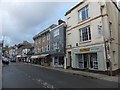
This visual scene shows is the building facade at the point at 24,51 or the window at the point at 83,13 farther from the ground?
the window at the point at 83,13

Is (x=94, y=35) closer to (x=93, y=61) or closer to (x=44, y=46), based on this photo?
(x=93, y=61)

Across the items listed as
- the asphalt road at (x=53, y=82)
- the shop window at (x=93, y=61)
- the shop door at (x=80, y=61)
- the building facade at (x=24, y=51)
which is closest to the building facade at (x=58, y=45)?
the shop door at (x=80, y=61)

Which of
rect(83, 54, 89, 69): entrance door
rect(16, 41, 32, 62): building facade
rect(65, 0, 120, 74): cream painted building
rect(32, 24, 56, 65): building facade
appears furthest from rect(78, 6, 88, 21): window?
rect(16, 41, 32, 62): building facade

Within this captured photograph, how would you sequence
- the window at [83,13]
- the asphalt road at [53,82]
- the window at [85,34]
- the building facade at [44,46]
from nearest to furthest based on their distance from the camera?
the asphalt road at [53,82], the window at [85,34], the window at [83,13], the building facade at [44,46]

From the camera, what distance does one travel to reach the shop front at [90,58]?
796 inches

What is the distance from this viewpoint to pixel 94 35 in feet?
72.0

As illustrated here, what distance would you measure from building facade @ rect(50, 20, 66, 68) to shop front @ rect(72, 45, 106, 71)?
501 cm

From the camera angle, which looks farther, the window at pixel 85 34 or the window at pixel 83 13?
the window at pixel 83 13

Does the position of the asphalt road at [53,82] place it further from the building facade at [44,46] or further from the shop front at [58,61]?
the building facade at [44,46]

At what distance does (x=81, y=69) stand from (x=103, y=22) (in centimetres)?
743

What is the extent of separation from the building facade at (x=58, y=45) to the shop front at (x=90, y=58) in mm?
5012

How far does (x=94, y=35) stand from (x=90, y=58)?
10.4 ft

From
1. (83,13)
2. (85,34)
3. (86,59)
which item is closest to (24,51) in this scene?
(83,13)

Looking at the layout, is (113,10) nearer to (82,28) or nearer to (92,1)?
(92,1)
